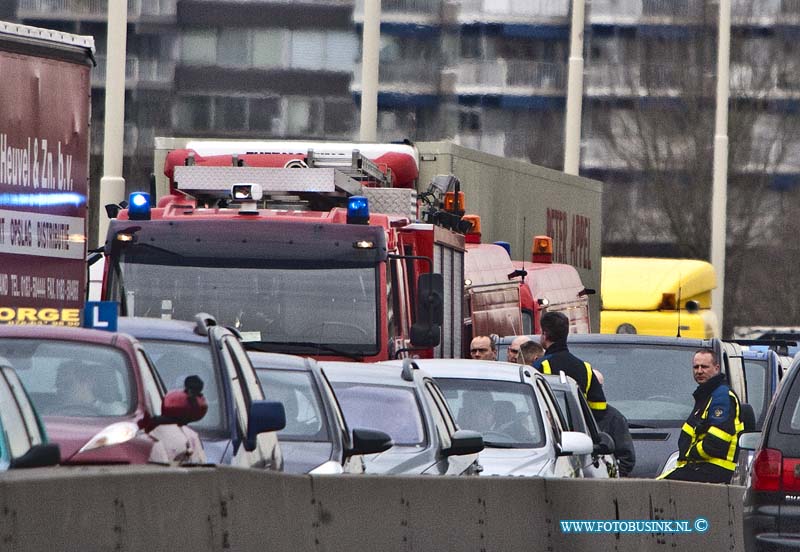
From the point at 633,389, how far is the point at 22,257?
5149mm

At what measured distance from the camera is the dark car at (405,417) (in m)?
12.0

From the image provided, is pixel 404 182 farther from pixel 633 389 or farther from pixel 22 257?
pixel 22 257

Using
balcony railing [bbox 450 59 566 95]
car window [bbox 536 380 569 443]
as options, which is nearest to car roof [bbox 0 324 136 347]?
car window [bbox 536 380 569 443]

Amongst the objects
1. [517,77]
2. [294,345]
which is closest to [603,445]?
[294,345]

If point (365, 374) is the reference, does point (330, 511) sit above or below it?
below

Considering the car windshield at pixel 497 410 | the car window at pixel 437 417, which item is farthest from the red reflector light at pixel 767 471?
the car windshield at pixel 497 410

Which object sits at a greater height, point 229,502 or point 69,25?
point 69,25

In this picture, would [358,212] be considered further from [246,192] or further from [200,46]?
[200,46]

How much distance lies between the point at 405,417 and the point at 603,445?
2.02 m

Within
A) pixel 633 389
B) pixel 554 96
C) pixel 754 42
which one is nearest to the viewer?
pixel 633 389

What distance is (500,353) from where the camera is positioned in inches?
760

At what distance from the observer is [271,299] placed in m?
15.5

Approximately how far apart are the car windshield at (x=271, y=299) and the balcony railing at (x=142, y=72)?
3359 centimetres

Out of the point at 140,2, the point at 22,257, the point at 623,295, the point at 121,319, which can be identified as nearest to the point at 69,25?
the point at 140,2
